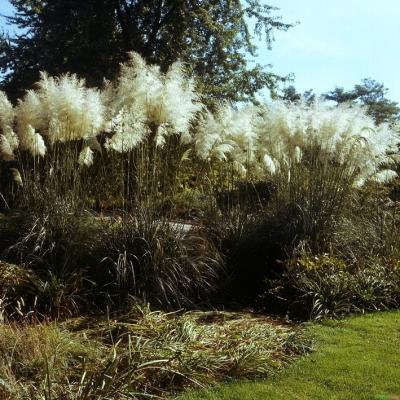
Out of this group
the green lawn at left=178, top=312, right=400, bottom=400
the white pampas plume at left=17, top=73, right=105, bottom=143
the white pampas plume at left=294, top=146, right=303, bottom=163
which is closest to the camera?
the green lawn at left=178, top=312, right=400, bottom=400

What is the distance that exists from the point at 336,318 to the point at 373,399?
2076mm

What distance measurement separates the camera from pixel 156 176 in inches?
256

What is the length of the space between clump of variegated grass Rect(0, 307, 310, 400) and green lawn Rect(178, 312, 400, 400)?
0.49ft

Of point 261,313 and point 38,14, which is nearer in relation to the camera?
point 261,313

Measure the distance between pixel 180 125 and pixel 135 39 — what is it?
41.5 ft

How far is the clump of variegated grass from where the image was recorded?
3414 millimetres

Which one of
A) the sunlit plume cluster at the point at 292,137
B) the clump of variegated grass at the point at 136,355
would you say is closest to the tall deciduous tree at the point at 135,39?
the sunlit plume cluster at the point at 292,137

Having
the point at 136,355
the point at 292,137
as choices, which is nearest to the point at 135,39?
the point at 292,137

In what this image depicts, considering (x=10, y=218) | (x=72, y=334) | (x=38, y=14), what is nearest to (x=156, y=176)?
(x=10, y=218)

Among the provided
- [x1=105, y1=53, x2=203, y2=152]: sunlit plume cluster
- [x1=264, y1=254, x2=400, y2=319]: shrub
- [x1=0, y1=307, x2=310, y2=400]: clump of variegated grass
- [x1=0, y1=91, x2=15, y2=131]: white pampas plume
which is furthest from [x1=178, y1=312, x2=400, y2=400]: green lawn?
[x1=0, y1=91, x2=15, y2=131]: white pampas plume

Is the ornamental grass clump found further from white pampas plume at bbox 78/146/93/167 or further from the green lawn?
the green lawn

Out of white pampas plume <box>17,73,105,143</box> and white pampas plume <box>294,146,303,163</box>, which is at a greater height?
white pampas plume <box>17,73,105,143</box>

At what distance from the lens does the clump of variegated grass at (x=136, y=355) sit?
3.41 meters

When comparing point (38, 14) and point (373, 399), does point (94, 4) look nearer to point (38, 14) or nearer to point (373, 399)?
point (38, 14)
